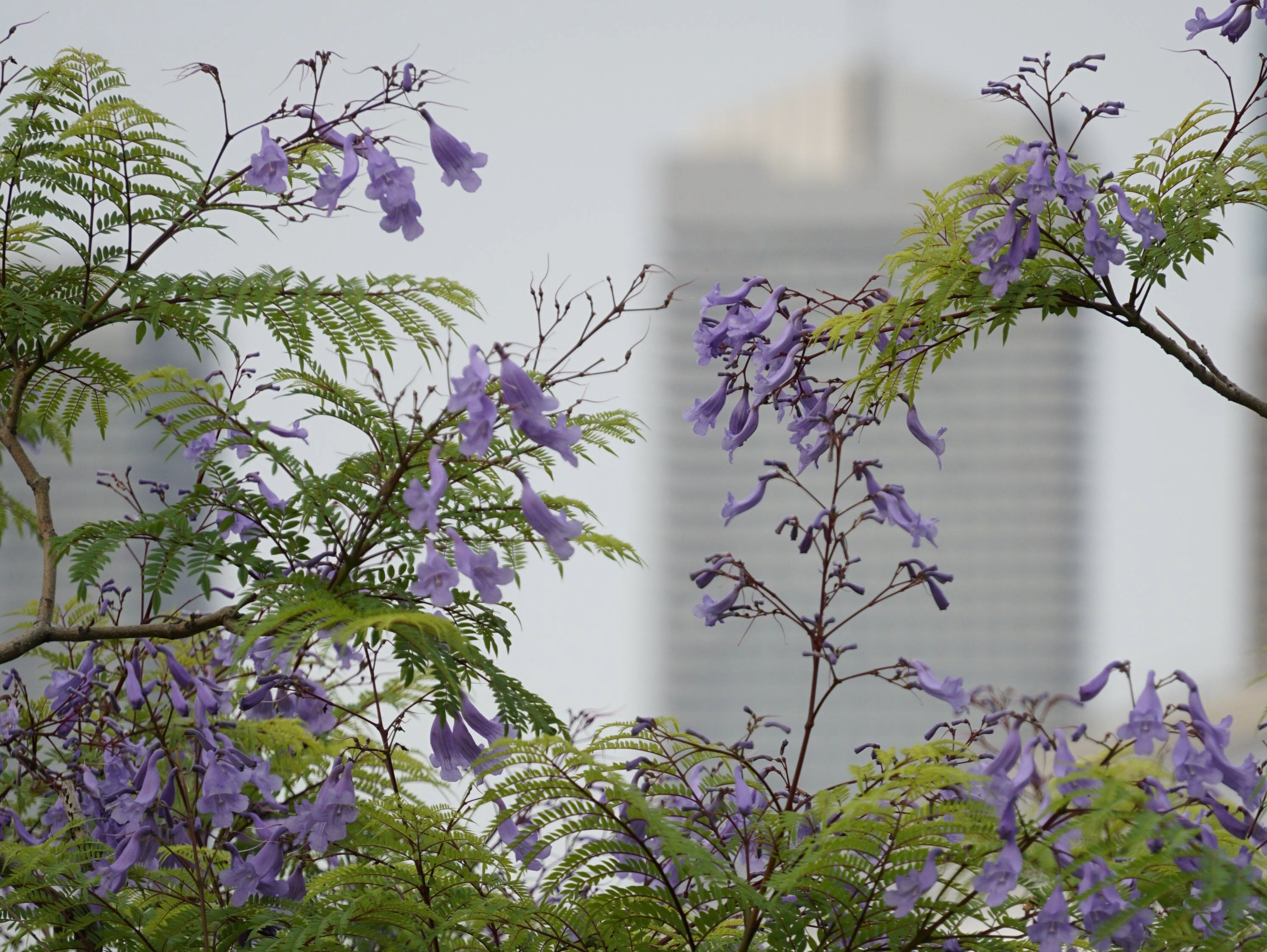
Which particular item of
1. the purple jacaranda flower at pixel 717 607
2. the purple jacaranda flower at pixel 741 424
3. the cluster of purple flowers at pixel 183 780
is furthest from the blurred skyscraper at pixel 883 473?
the purple jacaranda flower at pixel 717 607

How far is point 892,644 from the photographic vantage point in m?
156

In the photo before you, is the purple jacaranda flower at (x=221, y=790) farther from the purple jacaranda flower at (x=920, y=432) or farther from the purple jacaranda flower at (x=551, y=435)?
the purple jacaranda flower at (x=920, y=432)

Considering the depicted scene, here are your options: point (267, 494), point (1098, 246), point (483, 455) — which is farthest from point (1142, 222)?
point (267, 494)

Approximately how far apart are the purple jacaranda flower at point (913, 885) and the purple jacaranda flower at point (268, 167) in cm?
174

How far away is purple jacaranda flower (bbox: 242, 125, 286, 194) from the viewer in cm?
236

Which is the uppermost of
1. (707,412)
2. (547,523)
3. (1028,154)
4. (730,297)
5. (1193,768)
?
(1028,154)

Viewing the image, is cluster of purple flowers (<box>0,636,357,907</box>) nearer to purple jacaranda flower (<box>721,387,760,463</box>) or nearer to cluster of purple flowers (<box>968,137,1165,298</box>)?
purple jacaranda flower (<box>721,387,760,463</box>)

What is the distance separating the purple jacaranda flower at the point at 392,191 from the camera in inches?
93.4

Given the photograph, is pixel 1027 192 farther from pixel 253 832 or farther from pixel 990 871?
pixel 253 832

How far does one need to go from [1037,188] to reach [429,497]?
125 centimetres

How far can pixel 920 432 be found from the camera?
8.71 ft

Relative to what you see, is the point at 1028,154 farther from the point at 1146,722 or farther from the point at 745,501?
the point at 1146,722

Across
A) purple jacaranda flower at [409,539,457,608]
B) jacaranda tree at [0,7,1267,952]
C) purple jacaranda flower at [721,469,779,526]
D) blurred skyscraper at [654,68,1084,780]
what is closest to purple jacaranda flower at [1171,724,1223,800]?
jacaranda tree at [0,7,1267,952]

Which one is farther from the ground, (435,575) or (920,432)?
(920,432)
